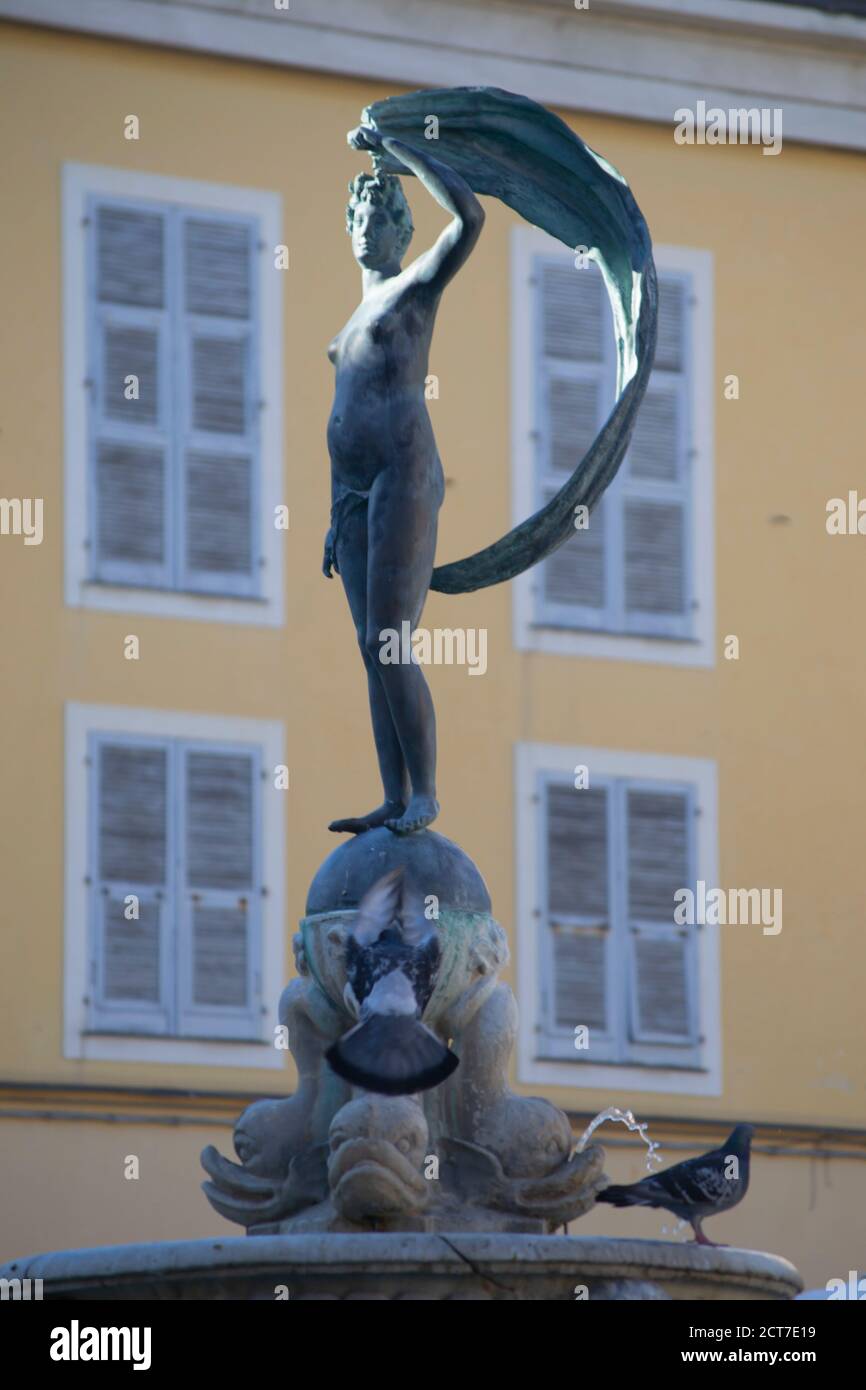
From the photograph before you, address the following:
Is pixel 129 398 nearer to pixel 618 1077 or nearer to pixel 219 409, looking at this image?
pixel 219 409

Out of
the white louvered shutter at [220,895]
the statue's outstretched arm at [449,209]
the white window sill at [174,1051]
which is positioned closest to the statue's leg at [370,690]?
the statue's outstretched arm at [449,209]

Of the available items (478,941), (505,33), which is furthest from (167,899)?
(478,941)

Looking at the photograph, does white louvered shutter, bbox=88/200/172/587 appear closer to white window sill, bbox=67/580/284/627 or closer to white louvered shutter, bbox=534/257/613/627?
white window sill, bbox=67/580/284/627

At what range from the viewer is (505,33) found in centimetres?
2419

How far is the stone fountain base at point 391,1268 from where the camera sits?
1070 centimetres

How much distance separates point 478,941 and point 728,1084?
471 inches

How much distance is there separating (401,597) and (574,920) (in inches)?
453

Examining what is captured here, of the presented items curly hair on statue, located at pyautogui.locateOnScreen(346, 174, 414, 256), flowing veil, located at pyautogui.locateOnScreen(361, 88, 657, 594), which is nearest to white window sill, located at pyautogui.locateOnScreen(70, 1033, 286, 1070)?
flowing veil, located at pyautogui.locateOnScreen(361, 88, 657, 594)

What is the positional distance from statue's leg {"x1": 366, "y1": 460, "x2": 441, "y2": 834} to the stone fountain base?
5.82 feet

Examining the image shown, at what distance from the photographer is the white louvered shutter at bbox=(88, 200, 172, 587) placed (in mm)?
22859
